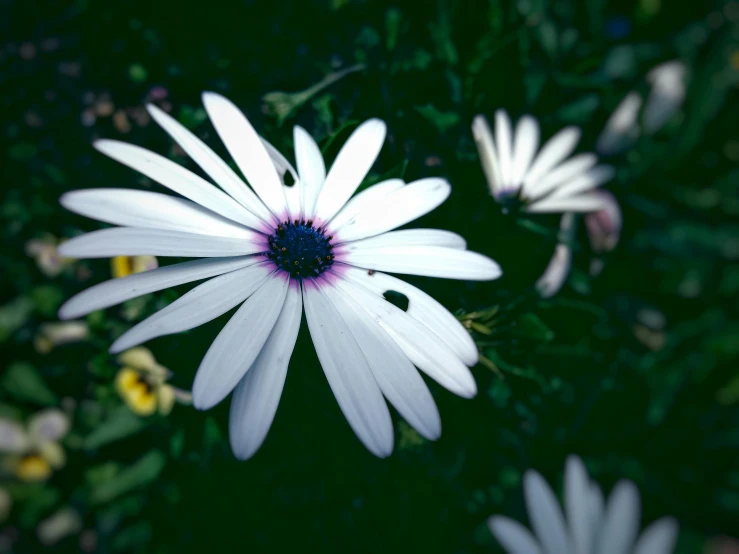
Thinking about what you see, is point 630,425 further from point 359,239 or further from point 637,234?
point 359,239

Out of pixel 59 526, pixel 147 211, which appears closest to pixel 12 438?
pixel 59 526

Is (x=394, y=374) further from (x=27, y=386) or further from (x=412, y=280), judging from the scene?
(x=27, y=386)

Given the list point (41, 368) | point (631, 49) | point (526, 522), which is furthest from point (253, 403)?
point (631, 49)

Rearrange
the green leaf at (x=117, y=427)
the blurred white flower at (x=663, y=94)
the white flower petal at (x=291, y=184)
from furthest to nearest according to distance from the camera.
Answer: the blurred white flower at (x=663, y=94)
the green leaf at (x=117, y=427)
the white flower petal at (x=291, y=184)

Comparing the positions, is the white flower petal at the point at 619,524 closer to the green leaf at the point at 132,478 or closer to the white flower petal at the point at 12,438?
the green leaf at the point at 132,478

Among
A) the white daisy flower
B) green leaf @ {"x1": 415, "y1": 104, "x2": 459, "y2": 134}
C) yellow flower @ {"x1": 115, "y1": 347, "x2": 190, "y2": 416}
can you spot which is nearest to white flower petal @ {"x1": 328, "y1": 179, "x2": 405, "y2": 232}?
the white daisy flower

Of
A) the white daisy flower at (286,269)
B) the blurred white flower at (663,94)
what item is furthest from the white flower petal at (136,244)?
the blurred white flower at (663,94)
